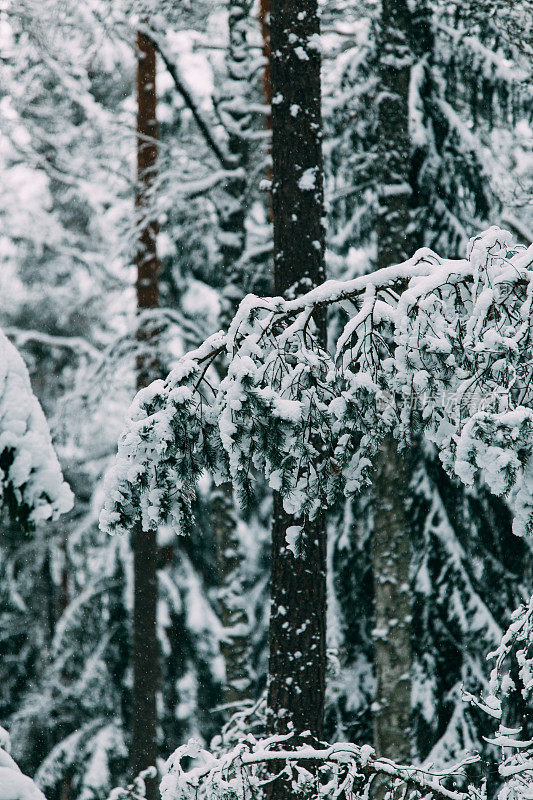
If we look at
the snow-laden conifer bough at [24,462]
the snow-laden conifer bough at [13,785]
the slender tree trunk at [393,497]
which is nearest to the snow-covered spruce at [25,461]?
the snow-laden conifer bough at [24,462]

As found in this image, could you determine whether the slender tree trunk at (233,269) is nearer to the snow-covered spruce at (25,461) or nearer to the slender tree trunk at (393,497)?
the slender tree trunk at (393,497)

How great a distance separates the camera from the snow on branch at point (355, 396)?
313 centimetres

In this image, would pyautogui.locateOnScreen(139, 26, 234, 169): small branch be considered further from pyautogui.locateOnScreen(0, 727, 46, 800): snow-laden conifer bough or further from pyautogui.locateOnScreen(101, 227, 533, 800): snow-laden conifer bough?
pyautogui.locateOnScreen(0, 727, 46, 800): snow-laden conifer bough

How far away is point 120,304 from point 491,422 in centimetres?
868

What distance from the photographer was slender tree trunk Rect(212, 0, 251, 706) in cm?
906

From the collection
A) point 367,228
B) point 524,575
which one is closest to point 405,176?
point 367,228

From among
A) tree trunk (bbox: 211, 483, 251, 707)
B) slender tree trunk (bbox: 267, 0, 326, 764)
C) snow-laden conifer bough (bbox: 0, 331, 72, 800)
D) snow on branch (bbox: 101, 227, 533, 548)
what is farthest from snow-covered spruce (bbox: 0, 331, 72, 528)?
tree trunk (bbox: 211, 483, 251, 707)

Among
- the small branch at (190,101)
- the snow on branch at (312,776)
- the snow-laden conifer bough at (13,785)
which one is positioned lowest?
the snow on branch at (312,776)

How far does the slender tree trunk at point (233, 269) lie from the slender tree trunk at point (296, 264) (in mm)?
3661

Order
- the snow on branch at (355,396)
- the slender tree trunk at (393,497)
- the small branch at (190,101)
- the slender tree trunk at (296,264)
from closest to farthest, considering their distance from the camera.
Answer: the snow on branch at (355,396) → the slender tree trunk at (296,264) → the slender tree trunk at (393,497) → the small branch at (190,101)

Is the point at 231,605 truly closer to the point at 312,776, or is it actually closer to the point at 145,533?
the point at 145,533

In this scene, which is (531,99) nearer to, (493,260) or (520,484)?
(493,260)

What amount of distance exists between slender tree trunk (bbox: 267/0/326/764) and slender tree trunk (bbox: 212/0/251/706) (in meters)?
3.66

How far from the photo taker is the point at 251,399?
3459mm
